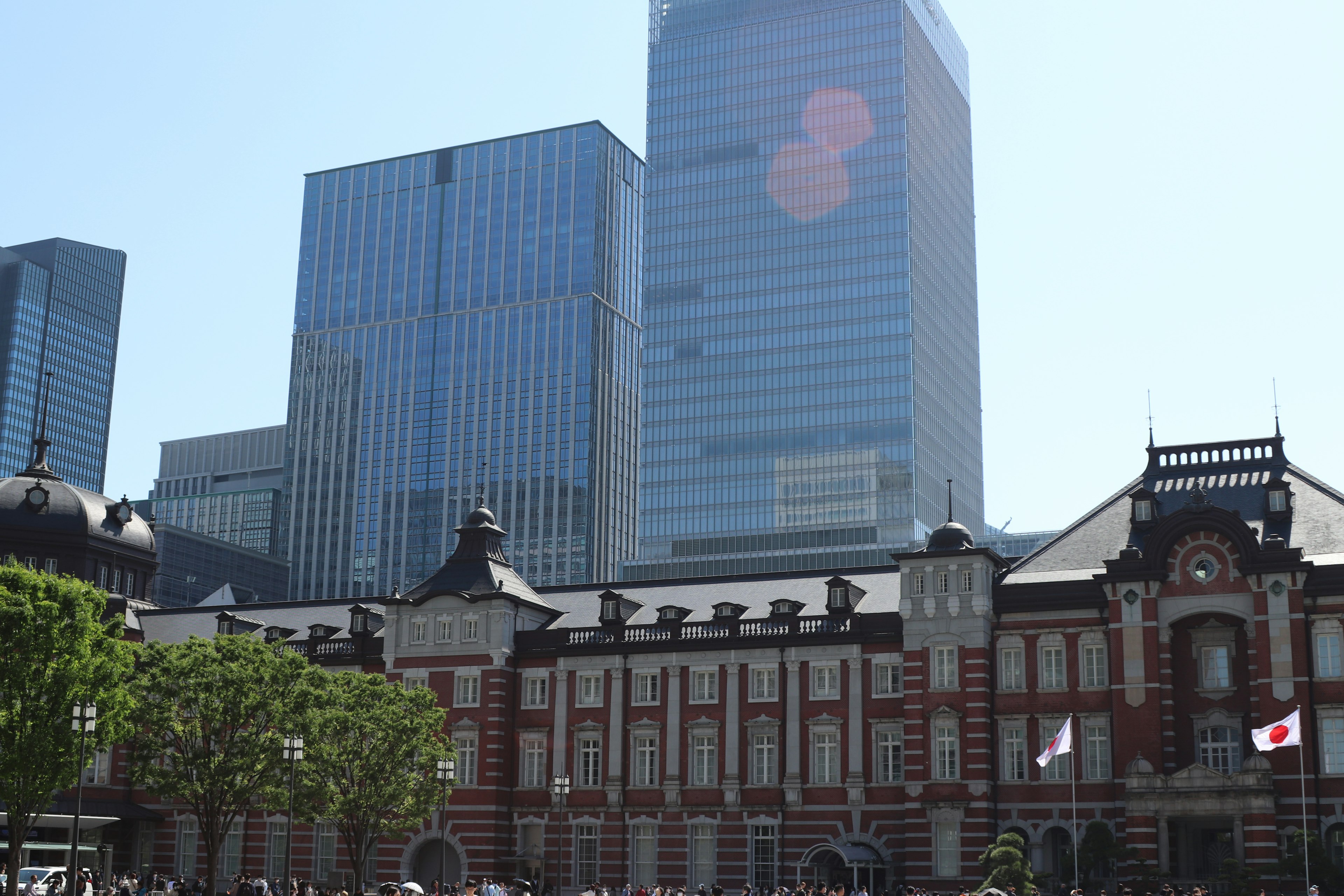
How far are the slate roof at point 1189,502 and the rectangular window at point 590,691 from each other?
74.1ft

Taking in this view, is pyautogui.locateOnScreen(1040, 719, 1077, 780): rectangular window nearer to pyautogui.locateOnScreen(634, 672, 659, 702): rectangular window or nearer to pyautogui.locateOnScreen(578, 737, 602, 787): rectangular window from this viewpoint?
pyautogui.locateOnScreen(634, 672, 659, 702): rectangular window

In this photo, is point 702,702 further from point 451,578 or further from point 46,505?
point 46,505

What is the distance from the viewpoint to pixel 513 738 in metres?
80.0

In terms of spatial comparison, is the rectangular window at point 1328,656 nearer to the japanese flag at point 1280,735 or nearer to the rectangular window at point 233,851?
the japanese flag at point 1280,735

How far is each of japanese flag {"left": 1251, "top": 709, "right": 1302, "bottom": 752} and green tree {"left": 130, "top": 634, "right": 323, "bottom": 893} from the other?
4051 centimetres

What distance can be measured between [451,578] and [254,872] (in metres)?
19.6

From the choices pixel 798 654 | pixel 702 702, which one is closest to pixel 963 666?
pixel 798 654

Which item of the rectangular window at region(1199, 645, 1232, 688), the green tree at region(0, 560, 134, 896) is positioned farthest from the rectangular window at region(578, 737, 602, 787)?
the rectangular window at region(1199, 645, 1232, 688)

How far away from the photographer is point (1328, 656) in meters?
63.8

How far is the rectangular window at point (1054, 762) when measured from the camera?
67.6 meters

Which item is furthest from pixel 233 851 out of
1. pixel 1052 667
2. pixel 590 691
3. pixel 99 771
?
pixel 1052 667

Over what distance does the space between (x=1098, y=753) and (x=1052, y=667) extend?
14.4 ft

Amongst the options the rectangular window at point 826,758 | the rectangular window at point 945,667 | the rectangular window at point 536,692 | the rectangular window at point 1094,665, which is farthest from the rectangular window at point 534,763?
the rectangular window at point 1094,665

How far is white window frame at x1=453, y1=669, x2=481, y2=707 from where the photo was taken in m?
80.2
